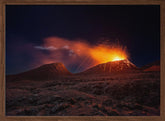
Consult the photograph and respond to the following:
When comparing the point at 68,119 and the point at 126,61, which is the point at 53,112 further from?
the point at 126,61

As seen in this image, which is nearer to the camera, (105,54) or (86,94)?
(86,94)

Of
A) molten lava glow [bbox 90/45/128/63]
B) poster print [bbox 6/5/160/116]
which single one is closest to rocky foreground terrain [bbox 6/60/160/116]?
poster print [bbox 6/5/160/116]

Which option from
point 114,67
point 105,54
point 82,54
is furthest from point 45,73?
point 114,67

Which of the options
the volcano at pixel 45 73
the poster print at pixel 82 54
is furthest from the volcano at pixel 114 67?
the volcano at pixel 45 73

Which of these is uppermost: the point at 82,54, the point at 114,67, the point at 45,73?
the point at 82,54

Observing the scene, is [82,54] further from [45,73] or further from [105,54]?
[45,73]

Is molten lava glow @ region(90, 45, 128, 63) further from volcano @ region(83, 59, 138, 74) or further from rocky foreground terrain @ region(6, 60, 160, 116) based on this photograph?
rocky foreground terrain @ region(6, 60, 160, 116)

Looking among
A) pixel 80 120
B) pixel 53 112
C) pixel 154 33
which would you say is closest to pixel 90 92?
pixel 80 120
